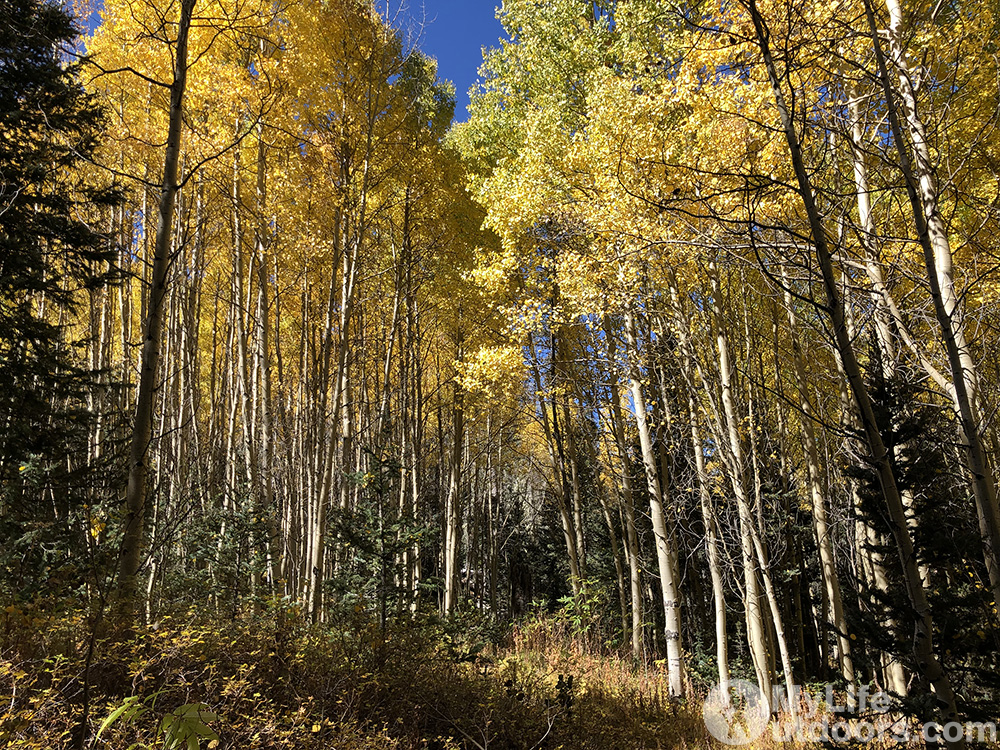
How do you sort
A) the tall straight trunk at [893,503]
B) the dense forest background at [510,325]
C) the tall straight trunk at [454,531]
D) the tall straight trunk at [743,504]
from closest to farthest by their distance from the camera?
the tall straight trunk at [893,503] → the dense forest background at [510,325] → the tall straight trunk at [743,504] → the tall straight trunk at [454,531]

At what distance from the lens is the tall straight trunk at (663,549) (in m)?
6.80

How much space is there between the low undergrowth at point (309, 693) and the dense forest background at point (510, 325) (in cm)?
4

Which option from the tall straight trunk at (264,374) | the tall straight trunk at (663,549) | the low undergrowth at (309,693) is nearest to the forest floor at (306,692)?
the low undergrowth at (309,693)

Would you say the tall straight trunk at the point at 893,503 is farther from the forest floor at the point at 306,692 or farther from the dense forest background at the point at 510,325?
the forest floor at the point at 306,692

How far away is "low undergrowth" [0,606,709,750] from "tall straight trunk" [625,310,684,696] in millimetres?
466

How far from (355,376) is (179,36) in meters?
10.5

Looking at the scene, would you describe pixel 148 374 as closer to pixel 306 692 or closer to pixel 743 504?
pixel 306 692

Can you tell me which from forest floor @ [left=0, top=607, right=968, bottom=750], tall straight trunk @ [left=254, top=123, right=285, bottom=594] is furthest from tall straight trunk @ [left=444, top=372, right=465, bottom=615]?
tall straight trunk @ [left=254, top=123, right=285, bottom=594]

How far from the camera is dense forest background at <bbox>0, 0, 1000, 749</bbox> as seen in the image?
3035 millimetres

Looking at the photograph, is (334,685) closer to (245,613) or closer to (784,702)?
(245,613)

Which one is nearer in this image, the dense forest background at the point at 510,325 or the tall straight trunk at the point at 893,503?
the tall straight trunk at the point at 893,503

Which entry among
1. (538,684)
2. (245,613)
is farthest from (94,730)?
(538,684)

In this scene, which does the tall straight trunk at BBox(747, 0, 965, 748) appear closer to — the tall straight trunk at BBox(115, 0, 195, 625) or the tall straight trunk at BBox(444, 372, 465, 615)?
the tall straight trunk at BBox(115, 0, 195, 625)

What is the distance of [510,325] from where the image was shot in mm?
7875
